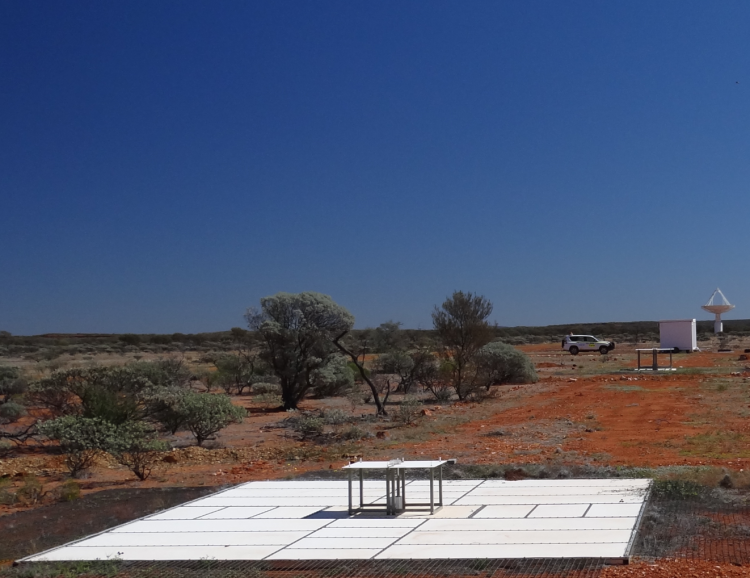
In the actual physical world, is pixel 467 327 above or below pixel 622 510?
above

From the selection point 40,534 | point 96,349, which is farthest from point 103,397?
point 96,349

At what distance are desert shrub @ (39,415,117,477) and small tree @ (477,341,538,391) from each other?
19.6 metres

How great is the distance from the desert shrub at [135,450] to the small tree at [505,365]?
19.0 metres

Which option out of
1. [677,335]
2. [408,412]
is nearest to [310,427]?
[408,412]

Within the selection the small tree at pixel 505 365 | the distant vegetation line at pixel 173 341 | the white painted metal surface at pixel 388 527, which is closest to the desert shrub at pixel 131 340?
the distant vegetation line at pixel 173 341

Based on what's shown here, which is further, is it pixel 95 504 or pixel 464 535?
pixel 95 504

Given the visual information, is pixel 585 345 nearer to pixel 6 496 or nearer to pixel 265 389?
pixel 265 389

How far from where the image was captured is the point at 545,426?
1966cm

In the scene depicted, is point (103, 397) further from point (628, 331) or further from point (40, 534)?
point (628, 331)

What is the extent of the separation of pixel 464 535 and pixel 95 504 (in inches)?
226

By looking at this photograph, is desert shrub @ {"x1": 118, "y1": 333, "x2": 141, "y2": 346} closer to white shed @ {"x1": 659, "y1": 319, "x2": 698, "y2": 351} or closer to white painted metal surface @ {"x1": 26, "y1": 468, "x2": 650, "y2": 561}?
white shed @ {"x1": 659, "y1": 319, "x2": 698, "y2": 351}

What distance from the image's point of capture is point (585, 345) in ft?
188

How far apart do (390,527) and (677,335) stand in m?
39.1

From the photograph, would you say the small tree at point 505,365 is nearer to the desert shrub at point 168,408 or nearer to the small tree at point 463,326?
the small tree at point 463,326
